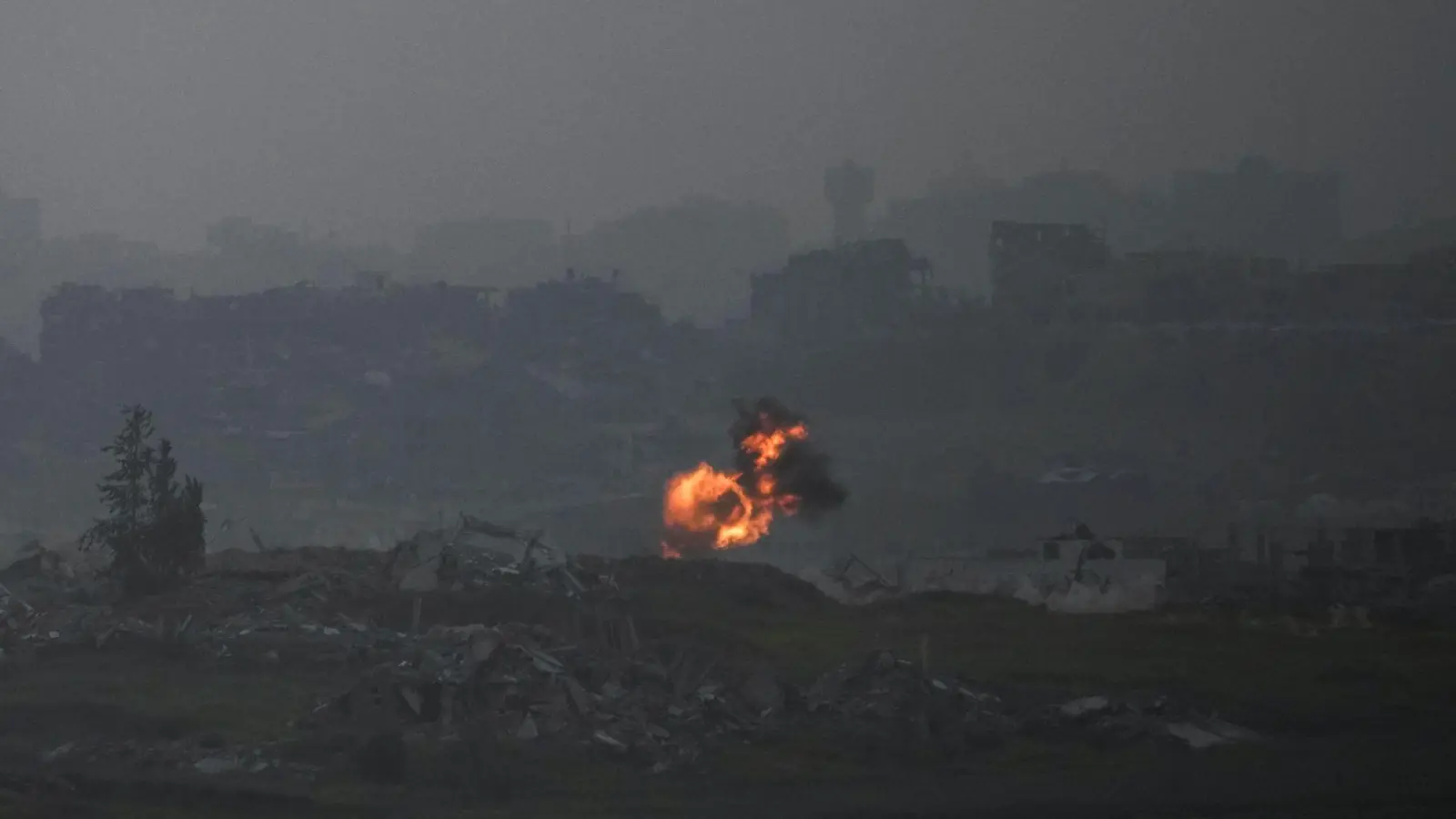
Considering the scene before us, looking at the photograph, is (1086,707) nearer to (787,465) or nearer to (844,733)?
(844,733)

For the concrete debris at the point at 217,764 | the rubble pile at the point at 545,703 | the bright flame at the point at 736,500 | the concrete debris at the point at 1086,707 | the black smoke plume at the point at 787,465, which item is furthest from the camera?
the black smoke plume at the point at 787,465

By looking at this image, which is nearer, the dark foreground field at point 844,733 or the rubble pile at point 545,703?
the dark foreground field at point 844,733

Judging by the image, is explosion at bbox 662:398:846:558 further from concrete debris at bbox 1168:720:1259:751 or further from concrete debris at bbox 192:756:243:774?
concrete debris at bbox 192:756:243:774

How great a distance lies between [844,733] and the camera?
2327 cm

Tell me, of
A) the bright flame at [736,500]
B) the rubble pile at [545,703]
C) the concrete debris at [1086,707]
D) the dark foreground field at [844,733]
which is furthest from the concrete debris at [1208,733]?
the bright flame at [736,500]

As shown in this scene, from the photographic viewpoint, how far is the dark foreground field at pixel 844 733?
20.8 meters

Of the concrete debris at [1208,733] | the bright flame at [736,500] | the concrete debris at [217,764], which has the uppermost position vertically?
the bright flame at [736,500]

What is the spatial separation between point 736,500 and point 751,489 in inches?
18.3

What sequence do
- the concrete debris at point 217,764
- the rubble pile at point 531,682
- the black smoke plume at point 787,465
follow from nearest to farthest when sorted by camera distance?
the concrete debris at point 217,764 → the rubble pile at point 531,682 → the black smoke plume at point 787,465

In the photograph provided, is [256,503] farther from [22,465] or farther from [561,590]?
[561,590]

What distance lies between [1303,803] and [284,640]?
16.0 metres

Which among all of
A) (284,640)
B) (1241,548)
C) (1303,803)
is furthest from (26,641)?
(1241,548)

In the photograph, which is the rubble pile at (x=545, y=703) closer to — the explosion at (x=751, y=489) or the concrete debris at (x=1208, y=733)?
the concrete debris at (x=1208, y=733)

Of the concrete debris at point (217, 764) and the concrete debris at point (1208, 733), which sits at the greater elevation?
the concrete debris at point (1208, 733)
